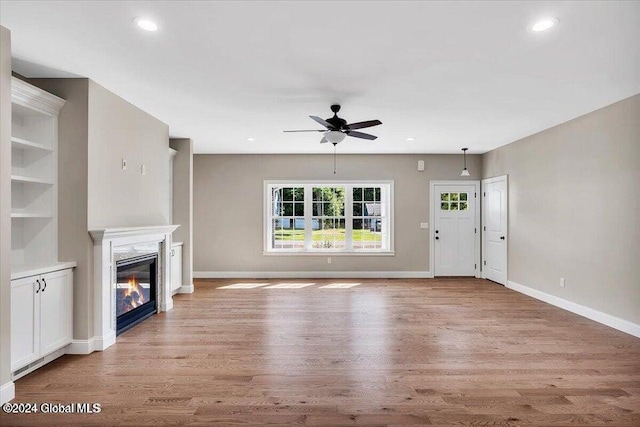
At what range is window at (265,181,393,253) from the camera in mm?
7777

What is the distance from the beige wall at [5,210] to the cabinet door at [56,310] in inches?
20.7

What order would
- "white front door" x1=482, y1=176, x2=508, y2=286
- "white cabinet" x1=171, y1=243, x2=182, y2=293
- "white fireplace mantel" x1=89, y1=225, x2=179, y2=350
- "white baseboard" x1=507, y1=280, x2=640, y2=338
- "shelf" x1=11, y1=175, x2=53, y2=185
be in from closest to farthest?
"shelf" x1=11, y1=175, x2=53, y2=185 → "white fireplace mantel" x1=89, y1=225, x2=179, y2=350 → "white baseboard" x1=507, y1=280, x2=640, y2=338 → "white cabinet" x1=171, y1=243, x2=182, y2=293 → "white front door" x1=482, y1=176, x2=508, y2=286

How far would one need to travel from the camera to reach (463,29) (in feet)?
8.50

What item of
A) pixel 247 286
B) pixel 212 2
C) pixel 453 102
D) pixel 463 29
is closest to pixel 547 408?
pixel 463 29

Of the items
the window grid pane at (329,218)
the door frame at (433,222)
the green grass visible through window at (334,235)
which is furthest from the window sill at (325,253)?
the door frame at (433,222)

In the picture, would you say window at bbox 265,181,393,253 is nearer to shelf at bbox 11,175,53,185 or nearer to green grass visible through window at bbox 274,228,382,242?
green grass visible through window at bbox 274,228,382,242

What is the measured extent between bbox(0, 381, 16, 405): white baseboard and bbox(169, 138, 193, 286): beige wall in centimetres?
359

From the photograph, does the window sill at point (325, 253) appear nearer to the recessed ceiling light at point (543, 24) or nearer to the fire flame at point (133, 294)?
the fire flame at point (133, 294)

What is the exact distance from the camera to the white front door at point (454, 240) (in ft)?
25.3

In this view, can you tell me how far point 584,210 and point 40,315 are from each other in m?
6.10

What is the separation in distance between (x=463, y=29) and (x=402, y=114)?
2153mm

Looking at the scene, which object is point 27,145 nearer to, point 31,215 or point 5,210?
point 31,215

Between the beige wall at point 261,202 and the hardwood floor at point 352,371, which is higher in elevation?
the beige wall at point 261,202

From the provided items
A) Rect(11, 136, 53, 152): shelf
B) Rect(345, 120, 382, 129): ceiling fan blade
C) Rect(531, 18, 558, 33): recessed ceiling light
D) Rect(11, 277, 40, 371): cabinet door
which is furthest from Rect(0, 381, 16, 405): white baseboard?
Rect(531, 18, 558, 33): recessed ceiling light
